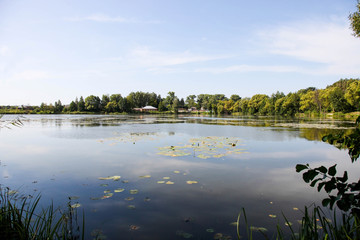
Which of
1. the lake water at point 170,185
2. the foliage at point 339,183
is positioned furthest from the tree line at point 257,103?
the foliage at point 339,183

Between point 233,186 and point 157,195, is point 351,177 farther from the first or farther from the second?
point 157,195

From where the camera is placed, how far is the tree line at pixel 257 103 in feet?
180

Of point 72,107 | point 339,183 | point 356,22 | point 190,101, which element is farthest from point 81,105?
point 339,183

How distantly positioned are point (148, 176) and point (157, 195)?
5.26 ft

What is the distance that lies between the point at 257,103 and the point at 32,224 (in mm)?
94673

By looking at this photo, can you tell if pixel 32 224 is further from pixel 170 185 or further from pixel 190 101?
pixel 190 101

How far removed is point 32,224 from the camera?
14.4 feet

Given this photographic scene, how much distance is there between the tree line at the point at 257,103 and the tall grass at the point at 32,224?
37.9m

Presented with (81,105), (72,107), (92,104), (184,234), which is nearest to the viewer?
(184,234)

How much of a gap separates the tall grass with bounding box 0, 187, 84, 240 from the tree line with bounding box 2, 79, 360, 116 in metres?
37.9

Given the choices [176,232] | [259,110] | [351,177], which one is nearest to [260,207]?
[176,232]

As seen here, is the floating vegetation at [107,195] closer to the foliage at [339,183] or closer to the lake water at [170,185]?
the lake water at [170,185]

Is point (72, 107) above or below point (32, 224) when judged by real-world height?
above

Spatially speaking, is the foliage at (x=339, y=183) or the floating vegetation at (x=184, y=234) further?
the floating vegetation at (x=184, y=234)
